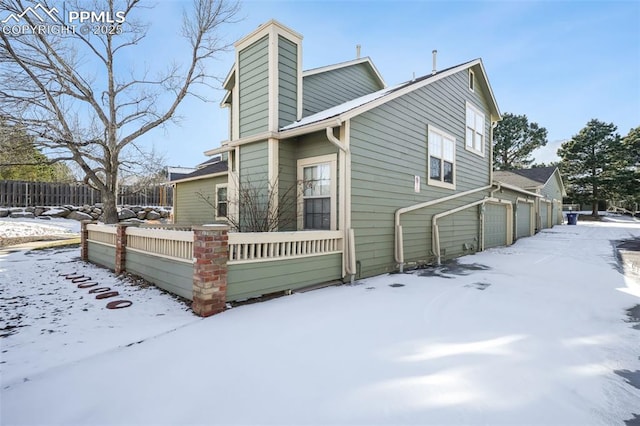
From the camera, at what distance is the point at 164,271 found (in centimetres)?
502

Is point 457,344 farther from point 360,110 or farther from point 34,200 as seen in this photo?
point 34,200

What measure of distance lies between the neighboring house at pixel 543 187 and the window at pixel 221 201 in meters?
16.5

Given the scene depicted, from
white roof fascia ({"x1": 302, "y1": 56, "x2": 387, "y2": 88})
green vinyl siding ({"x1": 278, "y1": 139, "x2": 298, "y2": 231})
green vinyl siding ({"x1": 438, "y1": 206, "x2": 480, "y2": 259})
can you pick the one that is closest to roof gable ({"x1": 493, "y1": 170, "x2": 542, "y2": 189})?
green vinyl siding ({"x1": 438, "y1": 206, "x2": 480, "y2": 259})

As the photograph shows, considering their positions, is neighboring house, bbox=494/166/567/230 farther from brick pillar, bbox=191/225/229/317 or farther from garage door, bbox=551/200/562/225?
brick pillar, bbox=191/225/229/317

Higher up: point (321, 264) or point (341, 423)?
point (321, 264)

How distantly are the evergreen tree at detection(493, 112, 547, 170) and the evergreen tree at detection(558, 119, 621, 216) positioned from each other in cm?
307

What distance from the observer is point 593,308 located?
169 inches

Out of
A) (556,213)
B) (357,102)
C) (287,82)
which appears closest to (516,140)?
(556,213)

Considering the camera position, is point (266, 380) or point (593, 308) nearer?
point (266, 380)

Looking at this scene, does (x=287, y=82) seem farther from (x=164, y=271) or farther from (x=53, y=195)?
(x=53, y=195)

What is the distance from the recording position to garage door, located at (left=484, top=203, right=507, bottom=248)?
1145 cm

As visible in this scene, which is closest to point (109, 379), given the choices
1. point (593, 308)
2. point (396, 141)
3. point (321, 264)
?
point (321, 264)

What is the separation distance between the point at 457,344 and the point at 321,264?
2.77 m

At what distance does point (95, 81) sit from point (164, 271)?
34.5ft
